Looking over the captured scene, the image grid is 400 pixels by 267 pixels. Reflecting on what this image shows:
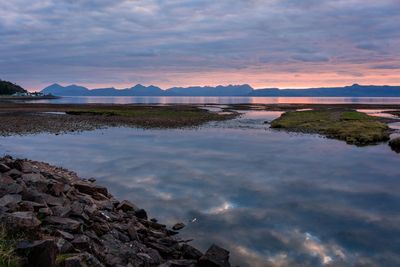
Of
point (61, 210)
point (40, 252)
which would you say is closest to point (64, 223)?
point (61, 210)

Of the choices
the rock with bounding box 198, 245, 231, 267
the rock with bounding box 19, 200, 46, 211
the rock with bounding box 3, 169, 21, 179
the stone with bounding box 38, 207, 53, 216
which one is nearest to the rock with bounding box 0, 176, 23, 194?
the rock with bounding box 19, 200, 46, 211

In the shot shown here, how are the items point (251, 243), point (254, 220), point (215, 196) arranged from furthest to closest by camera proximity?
point (215, 196) → point (254, 220) → point (251, 243)

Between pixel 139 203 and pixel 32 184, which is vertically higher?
pixel 32 184

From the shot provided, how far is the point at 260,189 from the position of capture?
25391 mm

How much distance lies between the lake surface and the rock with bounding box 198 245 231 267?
4.85 feet

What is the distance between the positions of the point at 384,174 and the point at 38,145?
32996 mm

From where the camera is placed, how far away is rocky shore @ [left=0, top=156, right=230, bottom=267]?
974cm

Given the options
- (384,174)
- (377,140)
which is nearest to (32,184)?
(384,174)

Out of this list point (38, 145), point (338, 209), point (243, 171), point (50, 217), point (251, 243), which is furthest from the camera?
point (38, 145)

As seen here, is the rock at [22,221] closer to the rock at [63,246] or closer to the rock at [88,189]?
the rock at [63,246]

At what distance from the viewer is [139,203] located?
22.0 metres

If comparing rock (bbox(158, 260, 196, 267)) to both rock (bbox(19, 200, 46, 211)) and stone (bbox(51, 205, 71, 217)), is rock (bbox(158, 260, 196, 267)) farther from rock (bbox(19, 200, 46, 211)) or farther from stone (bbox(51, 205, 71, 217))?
rock (bbox(19, 200, 46, 211))

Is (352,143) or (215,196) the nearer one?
(215,196)

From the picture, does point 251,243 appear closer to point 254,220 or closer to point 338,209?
point 254,220
